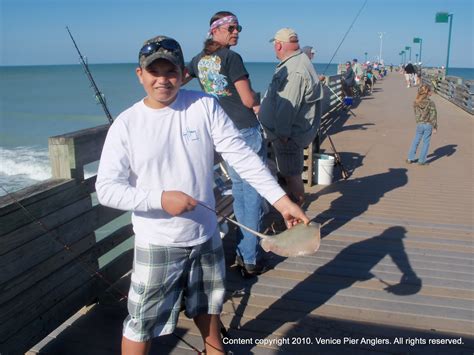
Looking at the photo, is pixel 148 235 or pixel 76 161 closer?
pixel 148 235

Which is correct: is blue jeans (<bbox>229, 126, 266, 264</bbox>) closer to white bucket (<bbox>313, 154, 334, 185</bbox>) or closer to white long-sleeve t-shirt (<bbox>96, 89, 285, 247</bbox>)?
white long-sleeve t-shirt (<bbox>96, 89, 285, 247</bbox>)

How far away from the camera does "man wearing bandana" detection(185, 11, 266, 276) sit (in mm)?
3375

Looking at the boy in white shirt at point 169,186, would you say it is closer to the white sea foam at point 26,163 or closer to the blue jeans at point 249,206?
the blue jeans at point 249,206

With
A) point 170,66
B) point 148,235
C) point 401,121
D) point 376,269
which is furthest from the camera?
point 401,121

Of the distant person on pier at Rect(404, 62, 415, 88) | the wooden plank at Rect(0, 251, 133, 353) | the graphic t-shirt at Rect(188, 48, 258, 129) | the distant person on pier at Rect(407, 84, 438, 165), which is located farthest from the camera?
the distant person on pier at Rect(404, 62, 415, 88)

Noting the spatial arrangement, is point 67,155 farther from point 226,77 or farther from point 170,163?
point 226,77

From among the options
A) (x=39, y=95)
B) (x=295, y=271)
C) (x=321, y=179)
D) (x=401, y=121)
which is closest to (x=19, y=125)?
(x=39, y=95)

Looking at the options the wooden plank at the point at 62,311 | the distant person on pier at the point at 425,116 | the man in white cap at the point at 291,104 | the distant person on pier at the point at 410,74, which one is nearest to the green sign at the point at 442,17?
the distant person on pier at the point at 410,74

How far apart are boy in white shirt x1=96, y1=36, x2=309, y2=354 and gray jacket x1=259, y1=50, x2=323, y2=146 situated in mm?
2176

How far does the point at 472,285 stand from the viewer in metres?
3.77

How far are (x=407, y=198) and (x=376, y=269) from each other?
2.81m

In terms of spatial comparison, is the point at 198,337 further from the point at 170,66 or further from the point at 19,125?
the point at 19,125

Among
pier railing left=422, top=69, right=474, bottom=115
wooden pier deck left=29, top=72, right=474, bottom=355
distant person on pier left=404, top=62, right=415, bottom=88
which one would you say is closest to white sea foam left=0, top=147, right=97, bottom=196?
wooden pier deck left=29, top=72, right=474, bottom=355

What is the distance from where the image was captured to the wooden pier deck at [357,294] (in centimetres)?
293
